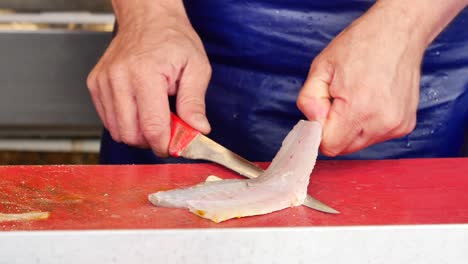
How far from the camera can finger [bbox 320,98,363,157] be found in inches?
54.6

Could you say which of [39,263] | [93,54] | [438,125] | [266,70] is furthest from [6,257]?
[93,54]

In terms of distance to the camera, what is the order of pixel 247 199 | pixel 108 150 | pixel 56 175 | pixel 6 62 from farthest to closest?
pixel 6 62 < pixel 108 150 < pixel 56 175 < pixel 247 199

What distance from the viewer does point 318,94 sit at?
1.38 meters

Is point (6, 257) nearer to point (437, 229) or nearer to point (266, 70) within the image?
point (437, 229)

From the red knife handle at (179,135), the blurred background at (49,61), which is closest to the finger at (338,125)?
the red knife handle at (179,135)

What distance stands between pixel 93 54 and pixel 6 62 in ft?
0.83

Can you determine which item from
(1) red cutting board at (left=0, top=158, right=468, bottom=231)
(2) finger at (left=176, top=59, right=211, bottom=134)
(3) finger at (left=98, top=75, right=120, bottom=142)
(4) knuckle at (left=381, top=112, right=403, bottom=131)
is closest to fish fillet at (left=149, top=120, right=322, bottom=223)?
(1) red cutting board at (left=0, top=158, right=468, bottom=231)

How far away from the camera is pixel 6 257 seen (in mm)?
999

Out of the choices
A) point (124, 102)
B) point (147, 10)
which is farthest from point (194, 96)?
point (147, 10)

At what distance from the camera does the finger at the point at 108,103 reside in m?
1.60

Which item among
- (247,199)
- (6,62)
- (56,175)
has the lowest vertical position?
(6,62)

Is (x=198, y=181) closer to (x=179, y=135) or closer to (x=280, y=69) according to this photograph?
(x=179, y=135)

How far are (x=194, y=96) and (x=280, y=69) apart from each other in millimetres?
343

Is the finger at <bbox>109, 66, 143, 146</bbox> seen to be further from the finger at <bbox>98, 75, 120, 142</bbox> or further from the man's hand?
the man's hand
